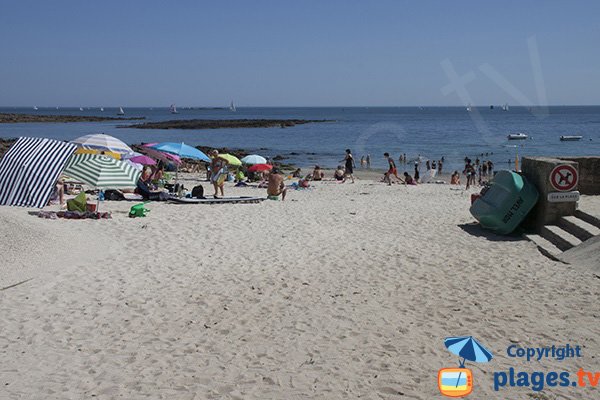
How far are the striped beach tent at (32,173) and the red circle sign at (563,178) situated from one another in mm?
8725

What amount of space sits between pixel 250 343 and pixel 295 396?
112cm

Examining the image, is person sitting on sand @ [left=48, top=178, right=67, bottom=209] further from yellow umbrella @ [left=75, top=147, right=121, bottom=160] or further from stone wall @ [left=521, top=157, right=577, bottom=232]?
stone wall @ [left=521, top=157, right=577, bottom=232]

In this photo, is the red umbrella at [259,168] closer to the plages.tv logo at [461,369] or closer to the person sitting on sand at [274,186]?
the person sitting on sand at [274,186]

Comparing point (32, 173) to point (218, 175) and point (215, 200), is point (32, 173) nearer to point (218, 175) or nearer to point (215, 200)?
point (215, 200)

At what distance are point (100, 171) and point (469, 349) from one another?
31.3 feet

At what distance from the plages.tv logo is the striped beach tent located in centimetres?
861

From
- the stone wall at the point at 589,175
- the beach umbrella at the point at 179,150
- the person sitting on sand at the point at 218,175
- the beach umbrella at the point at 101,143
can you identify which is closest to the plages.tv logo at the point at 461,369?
the stone wall at the point at 589,175

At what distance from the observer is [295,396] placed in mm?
4457

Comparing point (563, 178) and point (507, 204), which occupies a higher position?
point (563, 178)

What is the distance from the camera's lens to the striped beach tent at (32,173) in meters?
11.4

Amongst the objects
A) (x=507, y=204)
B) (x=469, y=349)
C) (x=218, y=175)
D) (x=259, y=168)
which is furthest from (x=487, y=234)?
(x=259, y=168)

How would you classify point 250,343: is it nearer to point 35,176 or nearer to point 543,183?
point 543,183

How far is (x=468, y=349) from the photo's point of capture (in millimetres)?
5160

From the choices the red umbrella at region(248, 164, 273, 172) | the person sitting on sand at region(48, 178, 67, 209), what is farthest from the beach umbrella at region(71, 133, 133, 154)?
the red umbrella at region(248, 164, 273, 172)
